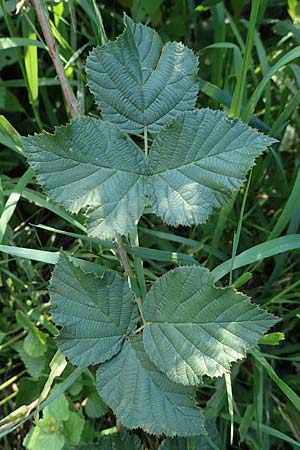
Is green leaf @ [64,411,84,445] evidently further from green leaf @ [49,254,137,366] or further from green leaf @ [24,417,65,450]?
green leaf @ [49,254,137,366]

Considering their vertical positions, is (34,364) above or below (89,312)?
below

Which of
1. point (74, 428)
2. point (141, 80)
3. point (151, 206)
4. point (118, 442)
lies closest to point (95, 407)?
point (74, 428)

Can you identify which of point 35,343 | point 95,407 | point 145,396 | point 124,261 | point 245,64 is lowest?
point 95,407

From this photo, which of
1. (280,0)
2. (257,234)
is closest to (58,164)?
(257,234)

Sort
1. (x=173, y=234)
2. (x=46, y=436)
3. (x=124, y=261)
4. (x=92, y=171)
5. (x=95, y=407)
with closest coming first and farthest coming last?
(x=92, y=171) → (x=124, y=261) → (x=46, y=436) → (x=95, y=407) → (x=173, y=234)

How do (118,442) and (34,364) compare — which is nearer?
(118,442)

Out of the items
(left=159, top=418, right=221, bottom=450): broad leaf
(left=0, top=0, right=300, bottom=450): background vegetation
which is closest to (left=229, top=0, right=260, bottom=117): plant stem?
(left=0, top=0, right=300, bottom=450): background vegetation

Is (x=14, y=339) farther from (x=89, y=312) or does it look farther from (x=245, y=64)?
(x=245, y=64)

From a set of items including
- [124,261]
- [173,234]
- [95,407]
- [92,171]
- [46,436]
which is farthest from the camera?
[173,234]
